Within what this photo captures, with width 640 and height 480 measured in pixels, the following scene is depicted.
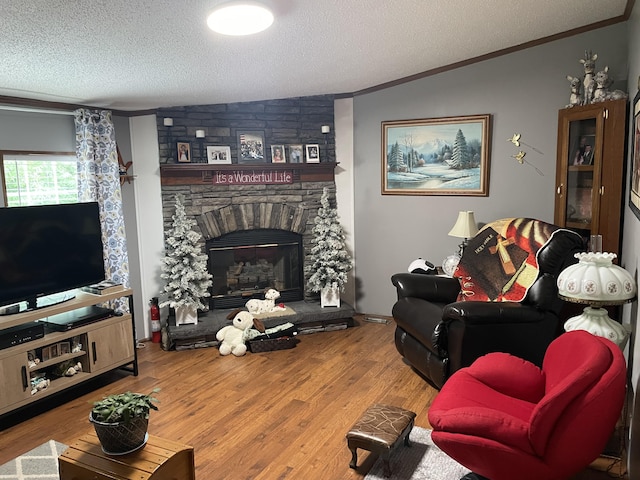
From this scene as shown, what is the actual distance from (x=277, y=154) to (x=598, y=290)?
3.17m

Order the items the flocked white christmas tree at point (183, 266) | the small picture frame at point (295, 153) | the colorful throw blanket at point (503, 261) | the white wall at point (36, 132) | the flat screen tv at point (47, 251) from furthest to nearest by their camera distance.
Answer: the small picture frame at point (295, 153), the flocked white christmas tree at point (183, 266), the white wall at point (36, 132), the colorful throw blanket at point (503, 261), the flat screen tv at point (47, 251)

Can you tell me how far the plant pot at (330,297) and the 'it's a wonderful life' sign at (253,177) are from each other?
1168mm

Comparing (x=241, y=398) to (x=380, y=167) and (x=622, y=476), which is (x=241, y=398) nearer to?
(x=622, y=476)

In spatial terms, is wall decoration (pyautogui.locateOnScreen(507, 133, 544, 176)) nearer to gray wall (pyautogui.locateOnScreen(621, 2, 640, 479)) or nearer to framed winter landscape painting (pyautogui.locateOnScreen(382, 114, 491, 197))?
framed winter landscape painting (pyautogui.locateOnScreen(382, 114, 491, 197))

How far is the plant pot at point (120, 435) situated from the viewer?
6.27 ft

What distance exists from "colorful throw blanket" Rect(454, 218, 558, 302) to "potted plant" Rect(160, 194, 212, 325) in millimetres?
2266

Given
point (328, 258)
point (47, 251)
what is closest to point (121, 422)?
point (47, 251)

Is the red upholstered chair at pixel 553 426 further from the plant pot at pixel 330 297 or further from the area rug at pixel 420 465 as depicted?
the plant pot at pixel 330 297

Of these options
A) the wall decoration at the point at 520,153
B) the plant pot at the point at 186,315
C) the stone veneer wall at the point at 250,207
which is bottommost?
the plant pot at the point at 186,315

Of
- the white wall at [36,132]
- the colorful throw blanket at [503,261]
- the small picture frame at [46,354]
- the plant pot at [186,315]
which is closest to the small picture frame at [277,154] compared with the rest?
the plant pot at [186,315]

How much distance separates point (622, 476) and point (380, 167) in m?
3.25

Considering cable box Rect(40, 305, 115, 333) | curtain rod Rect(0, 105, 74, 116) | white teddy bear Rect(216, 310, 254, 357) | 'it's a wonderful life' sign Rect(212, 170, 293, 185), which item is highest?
curtain rod Rect(0, 105, 74, 116)

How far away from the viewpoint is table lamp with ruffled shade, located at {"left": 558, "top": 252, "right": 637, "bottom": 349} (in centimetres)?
242

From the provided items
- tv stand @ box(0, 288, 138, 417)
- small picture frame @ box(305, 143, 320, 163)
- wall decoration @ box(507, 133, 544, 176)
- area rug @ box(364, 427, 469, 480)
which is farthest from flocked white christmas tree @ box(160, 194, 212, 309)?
wall decoration @ box(507, 133, 544, 176)
